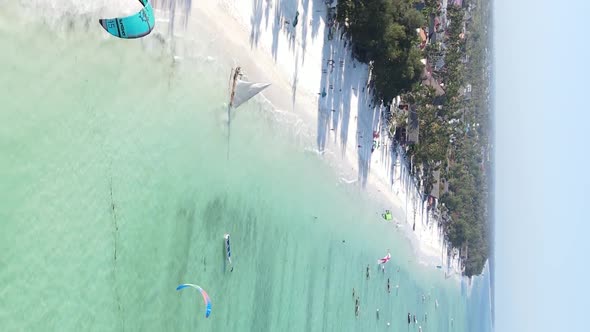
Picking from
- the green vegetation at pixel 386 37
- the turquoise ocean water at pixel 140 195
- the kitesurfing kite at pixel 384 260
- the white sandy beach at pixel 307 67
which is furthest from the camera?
the kitesurfing kite at pixel 384 260

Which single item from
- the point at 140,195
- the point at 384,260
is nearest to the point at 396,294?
the point at 384,260

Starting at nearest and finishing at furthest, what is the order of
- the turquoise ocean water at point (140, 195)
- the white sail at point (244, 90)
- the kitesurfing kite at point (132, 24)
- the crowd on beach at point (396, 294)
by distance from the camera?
1. the turquoise ocean water at point (140, 195)
2. the kitesurfing kite at point (132, 24)
3. the white sail at point (244, 90)
4. the crowd on beach at point (396, 294)

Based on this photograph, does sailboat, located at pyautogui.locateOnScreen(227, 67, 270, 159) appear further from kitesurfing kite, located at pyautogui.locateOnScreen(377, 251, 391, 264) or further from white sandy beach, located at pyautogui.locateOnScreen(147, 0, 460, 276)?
kitesurfing kite, located at pyautogui.locateOnScreen(377, 251, 391, 264)

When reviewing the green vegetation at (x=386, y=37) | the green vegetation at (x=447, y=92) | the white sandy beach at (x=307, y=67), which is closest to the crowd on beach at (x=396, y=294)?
the white sandy beach at (x=307, y=67)

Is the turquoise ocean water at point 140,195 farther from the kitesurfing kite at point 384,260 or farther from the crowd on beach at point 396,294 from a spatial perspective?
the kitesurfing kite at point 384,260

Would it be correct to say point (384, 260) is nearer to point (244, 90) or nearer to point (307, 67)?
point (307, 67)

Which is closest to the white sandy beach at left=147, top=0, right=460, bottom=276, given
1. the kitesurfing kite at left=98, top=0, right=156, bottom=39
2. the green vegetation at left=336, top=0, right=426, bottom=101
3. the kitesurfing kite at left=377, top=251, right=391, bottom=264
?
the green vegetation at left=336, top=0, right=426, bottom=101

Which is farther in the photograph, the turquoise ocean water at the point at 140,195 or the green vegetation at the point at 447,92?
the green vegetation at the point at 447,92
